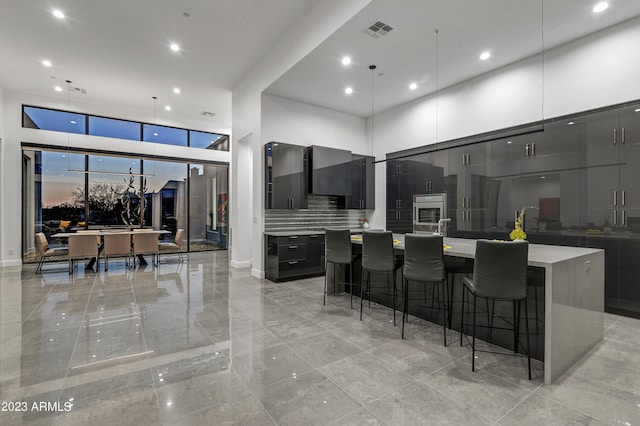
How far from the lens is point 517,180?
468cm

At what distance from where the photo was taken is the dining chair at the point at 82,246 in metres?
6.16

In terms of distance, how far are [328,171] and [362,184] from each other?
1.11 meters

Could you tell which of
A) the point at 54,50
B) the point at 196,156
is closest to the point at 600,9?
the point at 54,50

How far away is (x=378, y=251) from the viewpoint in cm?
355

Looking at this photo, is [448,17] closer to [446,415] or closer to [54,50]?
[446,415]

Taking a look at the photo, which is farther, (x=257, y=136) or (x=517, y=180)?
(x=257, y=136)

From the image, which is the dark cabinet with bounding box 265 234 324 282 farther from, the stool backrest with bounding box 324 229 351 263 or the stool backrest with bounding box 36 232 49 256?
the stool backrest with bounding box 36 232 49 256

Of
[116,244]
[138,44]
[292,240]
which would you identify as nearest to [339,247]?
[292,240]

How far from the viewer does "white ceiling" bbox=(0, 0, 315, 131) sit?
423 centimetres

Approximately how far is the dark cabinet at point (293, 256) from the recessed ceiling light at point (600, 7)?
499cm

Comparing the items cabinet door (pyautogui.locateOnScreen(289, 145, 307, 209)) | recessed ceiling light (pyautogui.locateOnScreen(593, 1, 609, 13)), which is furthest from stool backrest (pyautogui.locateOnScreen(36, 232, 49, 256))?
recessed ceiling light (pyautogui.locateOnScreen(593, 1, 609, 13))

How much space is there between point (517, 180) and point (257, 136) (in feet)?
→ 15.3

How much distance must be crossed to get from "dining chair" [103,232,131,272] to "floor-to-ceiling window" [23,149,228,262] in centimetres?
148

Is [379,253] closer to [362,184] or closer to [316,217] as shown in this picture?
[316,217]
